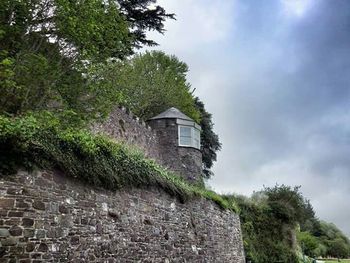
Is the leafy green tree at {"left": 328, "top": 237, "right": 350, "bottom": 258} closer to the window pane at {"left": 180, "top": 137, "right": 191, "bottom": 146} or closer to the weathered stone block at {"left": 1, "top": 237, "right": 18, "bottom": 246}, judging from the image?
the window pane at {"left": 180, "top": 137, "right": 191, "bottom": 146}

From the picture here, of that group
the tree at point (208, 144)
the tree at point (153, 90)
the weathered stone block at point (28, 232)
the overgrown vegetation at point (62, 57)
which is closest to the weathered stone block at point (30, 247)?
the weathered stone block at point (28, 232)

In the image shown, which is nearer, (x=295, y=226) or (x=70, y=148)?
(x=70, y=148)

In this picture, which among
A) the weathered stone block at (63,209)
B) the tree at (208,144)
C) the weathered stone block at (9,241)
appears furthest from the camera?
the tree at (208,144)

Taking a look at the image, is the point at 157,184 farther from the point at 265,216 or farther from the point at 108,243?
the point at 265,216

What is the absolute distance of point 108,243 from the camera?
36.8 feet

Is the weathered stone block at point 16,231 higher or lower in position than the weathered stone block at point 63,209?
lower

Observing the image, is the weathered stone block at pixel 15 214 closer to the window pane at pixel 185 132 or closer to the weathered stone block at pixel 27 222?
the weathered stone block at pixel 27 222

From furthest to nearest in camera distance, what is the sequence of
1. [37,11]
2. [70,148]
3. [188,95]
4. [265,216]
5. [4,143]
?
[188,95] < [265,216] < [37,11] < [70,148] < [4,143]

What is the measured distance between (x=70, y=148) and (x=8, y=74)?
244 centimetres

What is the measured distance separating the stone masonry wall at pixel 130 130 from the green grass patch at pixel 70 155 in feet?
21.3

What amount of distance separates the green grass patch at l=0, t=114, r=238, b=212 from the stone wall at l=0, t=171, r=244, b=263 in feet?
0.76

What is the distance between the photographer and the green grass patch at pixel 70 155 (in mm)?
8891

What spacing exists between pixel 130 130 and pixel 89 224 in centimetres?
1346

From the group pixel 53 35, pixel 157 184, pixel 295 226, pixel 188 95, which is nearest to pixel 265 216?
pixel 295 226
